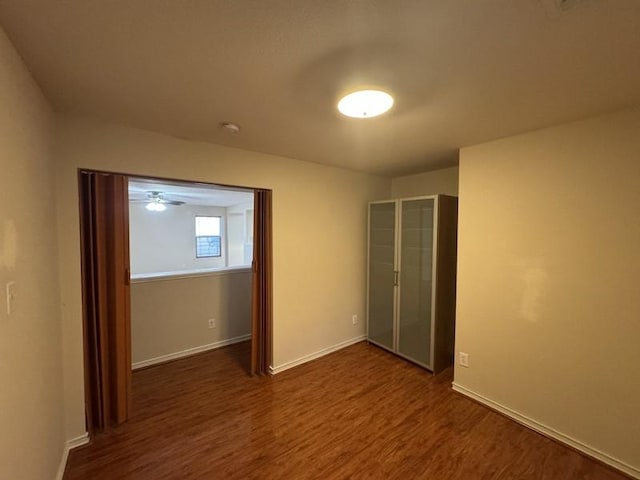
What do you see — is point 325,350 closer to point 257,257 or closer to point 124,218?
point 257,257

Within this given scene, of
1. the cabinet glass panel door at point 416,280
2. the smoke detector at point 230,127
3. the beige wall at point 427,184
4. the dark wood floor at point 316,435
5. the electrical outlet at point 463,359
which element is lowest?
the dark wood floor at point 316,435

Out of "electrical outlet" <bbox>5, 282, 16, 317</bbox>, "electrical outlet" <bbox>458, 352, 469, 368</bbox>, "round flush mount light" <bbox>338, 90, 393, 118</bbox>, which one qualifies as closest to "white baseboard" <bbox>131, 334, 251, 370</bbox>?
"electrical outlet" <bbox>5, 282, 16, 317</bbox>

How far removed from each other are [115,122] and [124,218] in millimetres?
689

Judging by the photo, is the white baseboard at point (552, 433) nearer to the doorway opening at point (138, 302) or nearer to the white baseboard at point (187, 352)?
the doorway opening at point (138, 302)

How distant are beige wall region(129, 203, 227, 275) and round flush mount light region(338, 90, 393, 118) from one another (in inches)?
263

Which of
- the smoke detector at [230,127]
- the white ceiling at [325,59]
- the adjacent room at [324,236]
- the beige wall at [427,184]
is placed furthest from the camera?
the beige wall at [427,184]

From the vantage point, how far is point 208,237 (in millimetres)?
7875

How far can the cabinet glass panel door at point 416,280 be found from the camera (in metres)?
Answer: 2.98

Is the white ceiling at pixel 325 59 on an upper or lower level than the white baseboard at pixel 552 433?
upper

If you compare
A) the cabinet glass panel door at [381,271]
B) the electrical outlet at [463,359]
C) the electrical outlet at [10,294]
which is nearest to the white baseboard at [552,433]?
the electrical outlet at [463,359]

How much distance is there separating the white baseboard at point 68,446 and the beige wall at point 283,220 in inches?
2.2

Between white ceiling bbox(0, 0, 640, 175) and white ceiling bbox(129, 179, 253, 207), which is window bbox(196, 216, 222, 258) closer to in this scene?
white ceiling bbox(129, 179, 253, 207)

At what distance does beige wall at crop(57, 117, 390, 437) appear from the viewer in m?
1.90

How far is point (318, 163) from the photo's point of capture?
10.5ft
